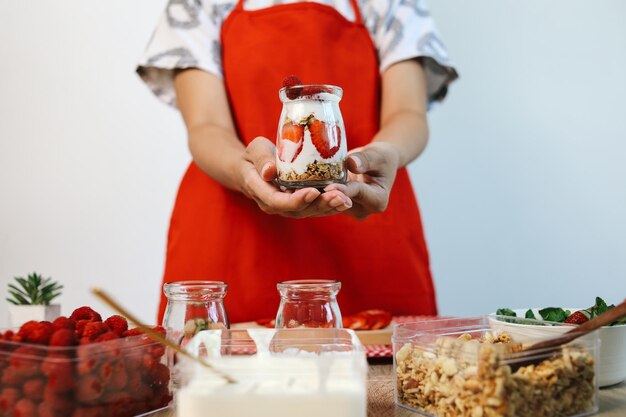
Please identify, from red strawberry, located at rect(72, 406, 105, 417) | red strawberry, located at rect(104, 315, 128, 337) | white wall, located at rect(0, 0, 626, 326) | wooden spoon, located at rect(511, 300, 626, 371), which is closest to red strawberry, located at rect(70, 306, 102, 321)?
red strawberry, located at rect(104, 315, 128, 337)

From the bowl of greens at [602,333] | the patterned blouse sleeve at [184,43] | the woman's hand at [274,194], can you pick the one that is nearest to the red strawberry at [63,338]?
the woman's hand at [274,194]

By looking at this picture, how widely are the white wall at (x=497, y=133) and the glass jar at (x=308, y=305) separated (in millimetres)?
1356

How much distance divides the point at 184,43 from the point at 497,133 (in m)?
1.10

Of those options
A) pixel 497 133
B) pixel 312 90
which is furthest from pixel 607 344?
pixel 497 133

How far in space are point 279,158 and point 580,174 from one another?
1452 millimetres

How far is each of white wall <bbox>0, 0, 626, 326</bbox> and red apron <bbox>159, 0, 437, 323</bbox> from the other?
0.73 metres

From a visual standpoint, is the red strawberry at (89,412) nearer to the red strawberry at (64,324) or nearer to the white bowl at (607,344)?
the red strawberry at (64,324)

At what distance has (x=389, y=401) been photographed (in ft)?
2.35

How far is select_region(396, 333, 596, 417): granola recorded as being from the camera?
1.89 ft

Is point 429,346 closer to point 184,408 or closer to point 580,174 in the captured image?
point 184,408

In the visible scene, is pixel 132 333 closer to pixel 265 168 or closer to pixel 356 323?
pixel 265 168

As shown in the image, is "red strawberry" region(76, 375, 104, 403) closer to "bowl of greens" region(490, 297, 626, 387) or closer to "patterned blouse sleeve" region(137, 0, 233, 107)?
"bowl of greens" region(490, 297, 626, 387)

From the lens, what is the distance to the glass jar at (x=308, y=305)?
730 mm

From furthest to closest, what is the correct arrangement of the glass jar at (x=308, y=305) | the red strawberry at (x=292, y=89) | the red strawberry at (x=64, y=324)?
the red strawberry at (x=292, y=89) < the glass jar at (x=308, y=305) < the red strawberry at (x=64, y=324)
